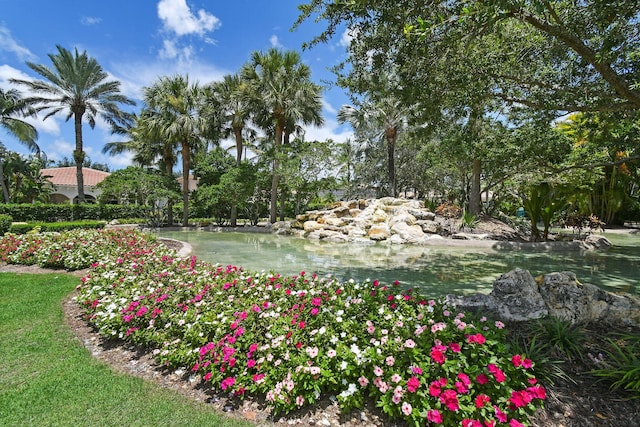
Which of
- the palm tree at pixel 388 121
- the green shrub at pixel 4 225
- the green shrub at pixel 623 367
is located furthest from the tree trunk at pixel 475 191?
the green shrub at pixel 4 225

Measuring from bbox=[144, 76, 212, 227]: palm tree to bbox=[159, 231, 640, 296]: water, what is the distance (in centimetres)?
1047

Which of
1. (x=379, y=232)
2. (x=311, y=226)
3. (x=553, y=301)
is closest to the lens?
(x=553, y=301)

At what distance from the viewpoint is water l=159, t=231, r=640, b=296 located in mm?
7012

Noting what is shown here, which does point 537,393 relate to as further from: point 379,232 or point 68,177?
point 68,177

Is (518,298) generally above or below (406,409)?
above

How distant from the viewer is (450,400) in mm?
2254

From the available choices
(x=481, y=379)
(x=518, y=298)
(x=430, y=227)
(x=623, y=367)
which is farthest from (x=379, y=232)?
(x=481, y=379)

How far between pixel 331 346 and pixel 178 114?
20623 millimetres

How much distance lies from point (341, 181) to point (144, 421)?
803 inches

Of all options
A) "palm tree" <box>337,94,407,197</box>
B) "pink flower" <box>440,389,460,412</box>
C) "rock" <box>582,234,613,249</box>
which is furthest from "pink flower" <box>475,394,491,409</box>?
"palm tree" <box>337,94,407,197</box>

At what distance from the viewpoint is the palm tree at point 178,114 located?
775 inches

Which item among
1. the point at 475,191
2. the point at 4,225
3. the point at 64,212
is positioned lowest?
the point at 4,225

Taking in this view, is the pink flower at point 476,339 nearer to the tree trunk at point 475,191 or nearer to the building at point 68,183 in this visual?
the tree trunk at point 475,191

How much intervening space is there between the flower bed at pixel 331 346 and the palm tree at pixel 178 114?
666 inches
